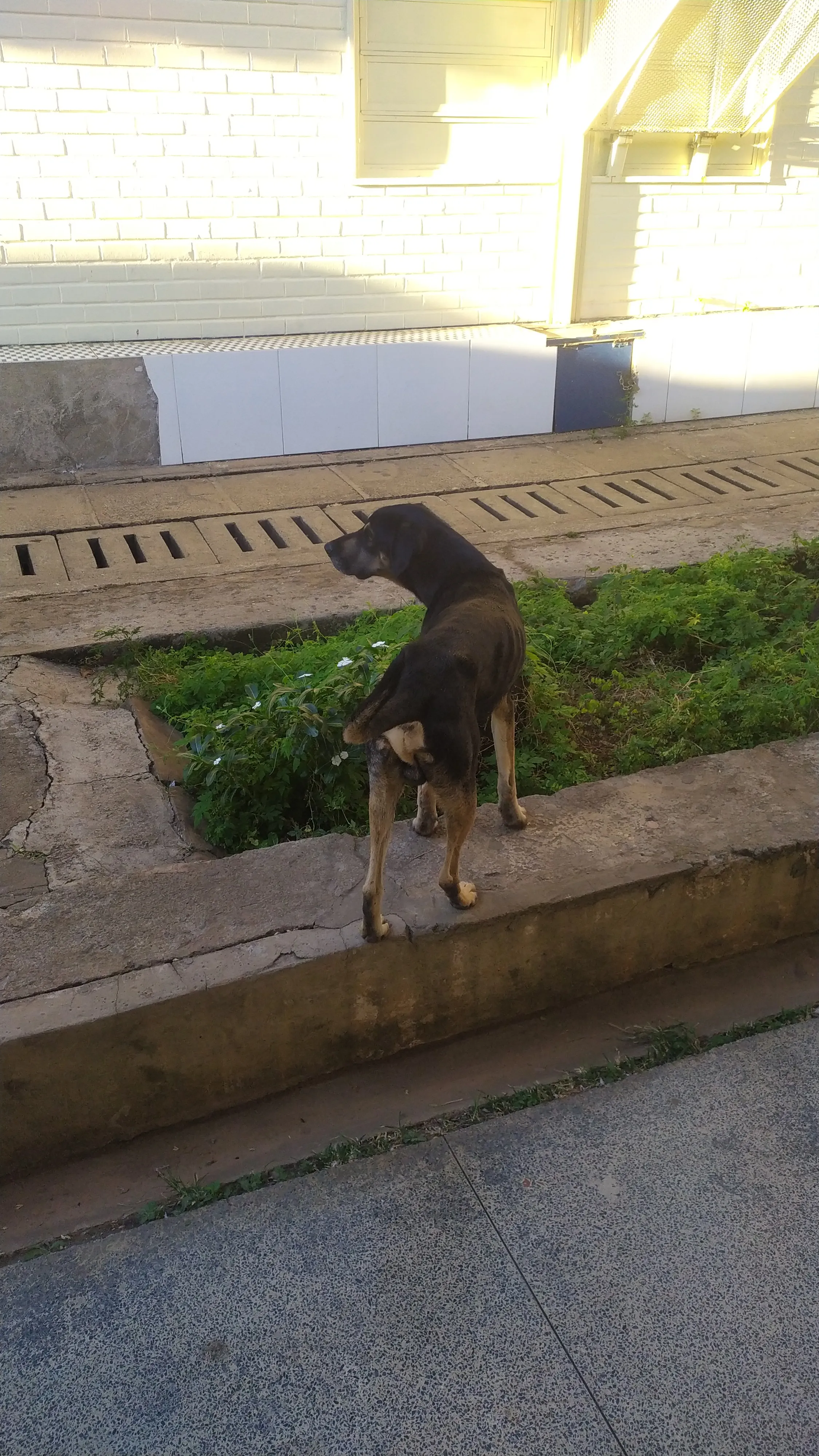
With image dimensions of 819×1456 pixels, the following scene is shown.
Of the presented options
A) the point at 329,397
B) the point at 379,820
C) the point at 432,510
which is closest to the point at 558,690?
the point at 379,820

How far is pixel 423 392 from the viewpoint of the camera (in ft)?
27.0

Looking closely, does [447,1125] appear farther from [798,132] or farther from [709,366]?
[798,132]

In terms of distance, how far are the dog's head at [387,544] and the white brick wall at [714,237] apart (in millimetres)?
6243

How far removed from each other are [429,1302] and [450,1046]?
0.89 metres

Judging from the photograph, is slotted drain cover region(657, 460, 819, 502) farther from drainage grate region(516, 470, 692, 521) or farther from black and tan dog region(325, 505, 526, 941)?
black and tan dog region(325, 505, 526, 941)

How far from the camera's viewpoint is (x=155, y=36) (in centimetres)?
697

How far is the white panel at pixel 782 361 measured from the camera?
30.0 feet

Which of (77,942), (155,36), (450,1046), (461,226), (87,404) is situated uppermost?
(155,36)

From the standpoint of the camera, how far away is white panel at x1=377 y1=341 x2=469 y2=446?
8.06 meters

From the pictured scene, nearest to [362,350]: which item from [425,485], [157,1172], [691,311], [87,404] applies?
[425,485]

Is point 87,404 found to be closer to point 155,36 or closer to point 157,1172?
point 155,36

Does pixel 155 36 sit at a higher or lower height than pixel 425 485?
higher

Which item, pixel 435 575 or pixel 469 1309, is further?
pixel 435 575

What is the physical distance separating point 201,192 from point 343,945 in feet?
20.9
